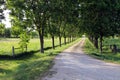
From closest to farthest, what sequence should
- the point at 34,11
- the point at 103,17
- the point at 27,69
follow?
the point at 27,69 → the point at 34,11 → the point at 103,17

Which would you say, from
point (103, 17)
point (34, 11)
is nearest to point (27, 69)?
point (34, 11)

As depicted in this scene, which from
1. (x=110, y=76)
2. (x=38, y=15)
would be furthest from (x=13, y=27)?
(x=110, y=76)

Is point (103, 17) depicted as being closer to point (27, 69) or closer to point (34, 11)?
point (34, 11)

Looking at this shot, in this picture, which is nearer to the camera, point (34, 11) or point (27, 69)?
point (27, 69)

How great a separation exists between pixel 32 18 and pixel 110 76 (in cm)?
2199

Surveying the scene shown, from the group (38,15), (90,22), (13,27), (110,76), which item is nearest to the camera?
(110,76)

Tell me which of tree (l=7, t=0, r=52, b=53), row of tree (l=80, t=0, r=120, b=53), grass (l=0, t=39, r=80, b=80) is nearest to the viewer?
grass (l=0, t=39, r=80, b=80)

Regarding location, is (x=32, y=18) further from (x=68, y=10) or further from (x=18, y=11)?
(x=68, y=10)

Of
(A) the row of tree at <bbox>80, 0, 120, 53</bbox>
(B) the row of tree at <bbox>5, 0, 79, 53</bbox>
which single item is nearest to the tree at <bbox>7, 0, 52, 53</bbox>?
(B) the row of tree at <bbox>5, 0, 79, 53</bbox>

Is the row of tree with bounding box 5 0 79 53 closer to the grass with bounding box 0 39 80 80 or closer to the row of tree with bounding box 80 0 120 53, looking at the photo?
the row of tree with bounding box 80 0 120 53

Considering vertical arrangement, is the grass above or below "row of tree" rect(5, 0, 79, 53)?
below

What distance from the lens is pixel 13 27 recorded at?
35.4 meters

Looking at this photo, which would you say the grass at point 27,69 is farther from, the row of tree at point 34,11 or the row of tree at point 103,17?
the row of tree at point 103,17

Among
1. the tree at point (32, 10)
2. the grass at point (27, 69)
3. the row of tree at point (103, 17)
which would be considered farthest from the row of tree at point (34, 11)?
the grass at point (27, 69)
